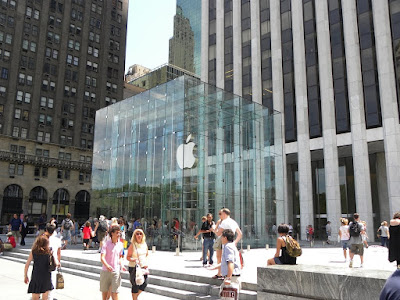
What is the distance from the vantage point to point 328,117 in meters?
34.9

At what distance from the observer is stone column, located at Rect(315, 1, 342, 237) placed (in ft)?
111

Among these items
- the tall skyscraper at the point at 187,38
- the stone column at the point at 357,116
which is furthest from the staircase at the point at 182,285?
the tall skyscraper at the point at 187,38

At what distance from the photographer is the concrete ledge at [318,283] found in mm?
5832

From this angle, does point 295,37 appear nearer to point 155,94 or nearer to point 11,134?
point 155,94

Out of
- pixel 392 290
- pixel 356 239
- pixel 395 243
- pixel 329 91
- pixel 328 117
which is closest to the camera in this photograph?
pixel 392 290

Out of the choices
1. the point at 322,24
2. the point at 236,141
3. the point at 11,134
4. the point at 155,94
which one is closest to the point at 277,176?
the point at 236,141

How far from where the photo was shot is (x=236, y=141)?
2444 cm

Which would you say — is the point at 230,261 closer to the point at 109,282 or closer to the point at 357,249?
the point at 109,282

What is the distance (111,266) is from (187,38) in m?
140

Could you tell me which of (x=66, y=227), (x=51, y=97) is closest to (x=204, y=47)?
(x=51, y=97)

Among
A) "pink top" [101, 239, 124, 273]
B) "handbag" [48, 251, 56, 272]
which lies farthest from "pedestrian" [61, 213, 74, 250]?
"pink top" [101, 239, 124, 273]

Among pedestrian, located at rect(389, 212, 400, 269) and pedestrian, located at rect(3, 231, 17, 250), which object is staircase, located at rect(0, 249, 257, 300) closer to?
pedestrian, located at rect(389, 212, 400, 269)

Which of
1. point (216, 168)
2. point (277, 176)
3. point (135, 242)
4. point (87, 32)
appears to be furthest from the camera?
point (87, 32)

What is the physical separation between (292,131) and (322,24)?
37.0 ft
